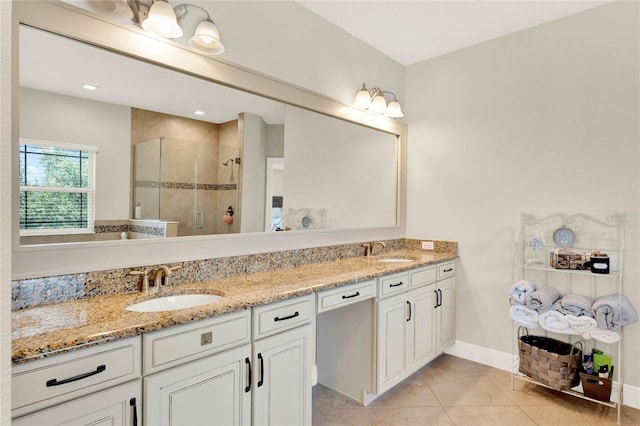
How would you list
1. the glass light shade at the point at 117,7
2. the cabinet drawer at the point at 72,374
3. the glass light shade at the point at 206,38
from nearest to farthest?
the cabinet drawer at the point at 72,374
the glass light shade at the point at 117,7
the glass light shade at the point at 206,38

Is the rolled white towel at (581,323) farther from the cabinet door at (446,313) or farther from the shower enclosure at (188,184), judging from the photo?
the shower enclosure at (188,184)

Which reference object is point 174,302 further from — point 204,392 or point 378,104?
point 378,104

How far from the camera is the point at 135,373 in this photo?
1.24m

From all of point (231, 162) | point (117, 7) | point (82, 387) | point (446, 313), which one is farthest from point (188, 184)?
point (446, 313)

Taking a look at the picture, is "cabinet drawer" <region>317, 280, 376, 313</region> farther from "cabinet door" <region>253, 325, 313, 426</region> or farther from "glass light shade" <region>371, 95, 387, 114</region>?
"glass light shade" <region>371, 95, 387, 114</region>

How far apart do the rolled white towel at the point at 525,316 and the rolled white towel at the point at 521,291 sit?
2.4 inches

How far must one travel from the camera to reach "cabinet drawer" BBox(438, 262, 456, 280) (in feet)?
9.79

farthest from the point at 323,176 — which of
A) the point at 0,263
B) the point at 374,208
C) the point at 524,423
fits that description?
the point at 0,263

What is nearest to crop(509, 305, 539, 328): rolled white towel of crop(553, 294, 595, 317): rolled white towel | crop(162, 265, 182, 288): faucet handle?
crop(553, 294, 595, 317): rolled white towel

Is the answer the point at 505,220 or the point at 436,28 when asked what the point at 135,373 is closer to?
the point at 505,220

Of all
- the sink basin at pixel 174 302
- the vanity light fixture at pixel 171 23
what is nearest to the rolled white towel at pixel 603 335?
the sink basin at pixel 174 302

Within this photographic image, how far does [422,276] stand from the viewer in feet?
9.01

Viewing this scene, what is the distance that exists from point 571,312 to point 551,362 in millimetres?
367

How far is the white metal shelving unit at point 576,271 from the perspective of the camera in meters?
2.45
